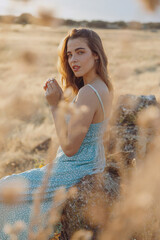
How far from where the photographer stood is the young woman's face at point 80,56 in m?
2.42

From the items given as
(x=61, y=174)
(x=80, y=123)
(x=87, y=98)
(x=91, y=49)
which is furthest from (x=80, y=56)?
(x=61, y=174)

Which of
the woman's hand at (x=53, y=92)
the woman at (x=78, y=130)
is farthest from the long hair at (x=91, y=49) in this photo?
the woman's hand at (x=53, y=92)

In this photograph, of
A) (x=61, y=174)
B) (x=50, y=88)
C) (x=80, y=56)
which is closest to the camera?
(x=50, y=88)

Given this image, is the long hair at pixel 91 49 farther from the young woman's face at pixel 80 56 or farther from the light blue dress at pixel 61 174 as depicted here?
the light blue dress at pixel 61 174

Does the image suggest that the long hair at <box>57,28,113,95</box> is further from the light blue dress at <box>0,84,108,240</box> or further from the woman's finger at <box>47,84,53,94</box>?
the woman's finger at <box>47,84,53,94</box>

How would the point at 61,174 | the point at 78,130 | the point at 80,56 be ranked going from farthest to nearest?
the point at 80,56 < the point at 61,174 < the point at 78,130

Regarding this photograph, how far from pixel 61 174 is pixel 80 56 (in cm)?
114

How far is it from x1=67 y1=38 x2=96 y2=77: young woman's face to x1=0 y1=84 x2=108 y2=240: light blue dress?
1.07ft

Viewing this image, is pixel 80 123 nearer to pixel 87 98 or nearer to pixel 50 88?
pixel 87 98

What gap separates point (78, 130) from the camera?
1.97 m

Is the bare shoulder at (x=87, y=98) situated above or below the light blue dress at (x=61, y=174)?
above

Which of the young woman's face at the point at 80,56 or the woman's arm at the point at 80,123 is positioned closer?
the woman's arm at the point at 80,123

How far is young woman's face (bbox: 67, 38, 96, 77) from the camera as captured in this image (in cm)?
242

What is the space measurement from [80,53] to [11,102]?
73.9 inches
